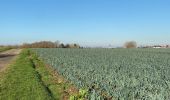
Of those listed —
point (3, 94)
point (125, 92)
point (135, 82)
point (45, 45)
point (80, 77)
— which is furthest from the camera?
point (45, 45)

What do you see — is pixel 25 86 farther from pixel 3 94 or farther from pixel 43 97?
pixel 43 97

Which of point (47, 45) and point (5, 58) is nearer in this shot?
point (5, 58)

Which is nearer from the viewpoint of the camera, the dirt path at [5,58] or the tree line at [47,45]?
the dirt path at [5,58]

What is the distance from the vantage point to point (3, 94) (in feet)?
52.0

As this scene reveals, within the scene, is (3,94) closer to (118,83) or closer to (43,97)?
(43,97)

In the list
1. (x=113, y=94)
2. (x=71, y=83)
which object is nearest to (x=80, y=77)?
(x=71, y=83)

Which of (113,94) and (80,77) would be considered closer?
(113,94)

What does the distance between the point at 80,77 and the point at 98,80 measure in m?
2.23

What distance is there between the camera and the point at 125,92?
11242 mm

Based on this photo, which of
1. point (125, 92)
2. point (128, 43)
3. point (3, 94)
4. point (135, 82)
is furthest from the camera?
point (128, 43)

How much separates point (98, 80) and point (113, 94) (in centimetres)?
322

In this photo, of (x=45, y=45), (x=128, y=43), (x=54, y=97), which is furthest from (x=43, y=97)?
(x=128, y=43)

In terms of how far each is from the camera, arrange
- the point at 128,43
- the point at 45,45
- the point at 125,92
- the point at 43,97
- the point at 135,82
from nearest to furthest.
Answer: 1. the point at 125,92
2. the point at 135,82
3. the point at 43,97
4. the point at 45,45
5. the point at 128,43

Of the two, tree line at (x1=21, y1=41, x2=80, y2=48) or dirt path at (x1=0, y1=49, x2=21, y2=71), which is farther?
tree line at (x1=21, y1=41, x2=80, y2=48)
